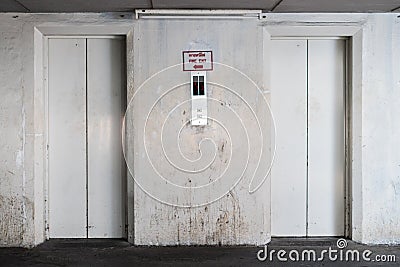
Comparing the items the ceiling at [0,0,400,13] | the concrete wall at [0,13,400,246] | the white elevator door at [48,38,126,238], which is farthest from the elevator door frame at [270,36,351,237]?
the white elevator door at [48,38,126,238]

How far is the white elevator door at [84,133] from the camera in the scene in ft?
20.3

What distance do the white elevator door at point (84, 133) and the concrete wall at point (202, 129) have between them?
0.21 m

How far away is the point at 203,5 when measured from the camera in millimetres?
5730

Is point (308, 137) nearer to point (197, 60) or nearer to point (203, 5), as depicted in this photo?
point (197, 60)

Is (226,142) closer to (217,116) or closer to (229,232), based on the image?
(217,116)

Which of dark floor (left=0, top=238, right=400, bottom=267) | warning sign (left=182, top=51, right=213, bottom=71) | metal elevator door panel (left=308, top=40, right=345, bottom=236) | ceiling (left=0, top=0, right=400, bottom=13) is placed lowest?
dark floor (left=0, top=238, right=400, bottom=267)

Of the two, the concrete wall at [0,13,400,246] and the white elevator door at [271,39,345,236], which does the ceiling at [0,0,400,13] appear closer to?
the concrete wall at [0,13,400,246]

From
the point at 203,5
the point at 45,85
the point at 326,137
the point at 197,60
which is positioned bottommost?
the point at 326,137

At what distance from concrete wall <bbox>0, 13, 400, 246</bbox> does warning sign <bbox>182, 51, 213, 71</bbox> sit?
0.06m

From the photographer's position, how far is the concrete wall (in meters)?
5.93

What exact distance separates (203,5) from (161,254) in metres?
2.10

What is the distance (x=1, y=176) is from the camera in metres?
5.93

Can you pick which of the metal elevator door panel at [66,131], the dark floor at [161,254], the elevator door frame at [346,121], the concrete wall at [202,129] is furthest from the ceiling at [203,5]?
the dark floor at [161,254]

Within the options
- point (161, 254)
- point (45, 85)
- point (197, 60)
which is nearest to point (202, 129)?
point (197, 60)
